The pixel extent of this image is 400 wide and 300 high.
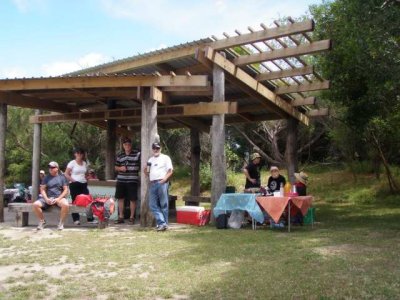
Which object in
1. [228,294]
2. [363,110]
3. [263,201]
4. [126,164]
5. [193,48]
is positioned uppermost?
[193,48]

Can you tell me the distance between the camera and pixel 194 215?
9.60 m

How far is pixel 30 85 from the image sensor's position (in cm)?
991

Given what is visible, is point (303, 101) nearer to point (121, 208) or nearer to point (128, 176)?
point (128, 176)

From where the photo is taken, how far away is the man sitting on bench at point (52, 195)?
8.64 meters

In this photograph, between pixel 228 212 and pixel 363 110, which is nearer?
pixel 228 212

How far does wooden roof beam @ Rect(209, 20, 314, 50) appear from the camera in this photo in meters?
8.19

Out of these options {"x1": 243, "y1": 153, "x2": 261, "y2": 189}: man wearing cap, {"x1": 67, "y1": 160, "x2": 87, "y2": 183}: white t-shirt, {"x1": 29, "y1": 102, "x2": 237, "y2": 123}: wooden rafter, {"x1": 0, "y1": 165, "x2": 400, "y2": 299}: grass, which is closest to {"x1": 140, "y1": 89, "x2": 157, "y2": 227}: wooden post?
{"x1": 0, "y1": 165, "x2": 400, "y2": 299}: grass

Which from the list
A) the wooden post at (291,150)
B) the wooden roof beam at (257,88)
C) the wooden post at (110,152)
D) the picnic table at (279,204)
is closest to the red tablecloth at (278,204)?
the picnic table at (279,204)

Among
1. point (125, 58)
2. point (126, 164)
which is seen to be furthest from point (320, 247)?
point (125, 58)

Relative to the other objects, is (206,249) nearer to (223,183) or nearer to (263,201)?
(263,201)

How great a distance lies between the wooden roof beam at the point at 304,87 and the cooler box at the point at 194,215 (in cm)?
395

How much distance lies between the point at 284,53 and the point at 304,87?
7.45ft

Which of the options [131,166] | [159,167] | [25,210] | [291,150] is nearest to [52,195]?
[25,210]

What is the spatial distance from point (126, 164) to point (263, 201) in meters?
3.08
